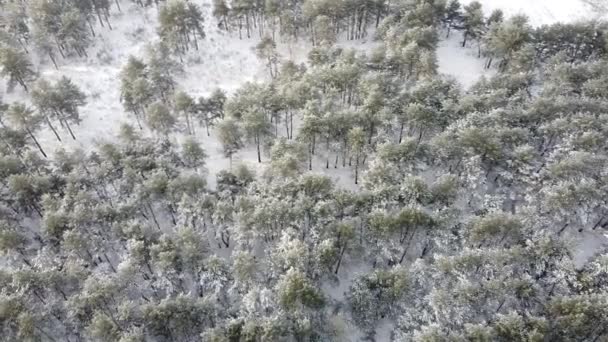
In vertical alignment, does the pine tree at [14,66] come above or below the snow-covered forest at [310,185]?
above

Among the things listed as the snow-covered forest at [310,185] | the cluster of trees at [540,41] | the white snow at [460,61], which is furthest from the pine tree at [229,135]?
the cluster of trees at [540,41]

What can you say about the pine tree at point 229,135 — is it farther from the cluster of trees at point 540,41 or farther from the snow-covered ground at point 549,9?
the snow-covered ground at point 549,9

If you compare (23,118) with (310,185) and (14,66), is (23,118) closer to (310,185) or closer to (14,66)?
(14,66)

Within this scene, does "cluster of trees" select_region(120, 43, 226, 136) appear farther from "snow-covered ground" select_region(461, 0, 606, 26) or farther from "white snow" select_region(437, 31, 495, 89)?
"snow-covered ground" select_region(461, 0, 606, 26)

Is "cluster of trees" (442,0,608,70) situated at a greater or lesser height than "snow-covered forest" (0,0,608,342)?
greater

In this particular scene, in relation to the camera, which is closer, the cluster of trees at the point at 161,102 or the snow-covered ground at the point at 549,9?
the cluster of trees at the point at 161,102

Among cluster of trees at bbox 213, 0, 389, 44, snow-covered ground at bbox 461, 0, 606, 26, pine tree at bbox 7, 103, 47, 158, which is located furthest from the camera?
snow-covered ground at bbox 461, 0, 606, 26

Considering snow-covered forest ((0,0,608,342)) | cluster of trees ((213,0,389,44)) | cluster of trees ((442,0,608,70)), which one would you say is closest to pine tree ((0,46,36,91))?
snow-covered forest ((0,0,608,342))

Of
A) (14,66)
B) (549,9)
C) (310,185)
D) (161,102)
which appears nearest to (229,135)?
(161,102)
